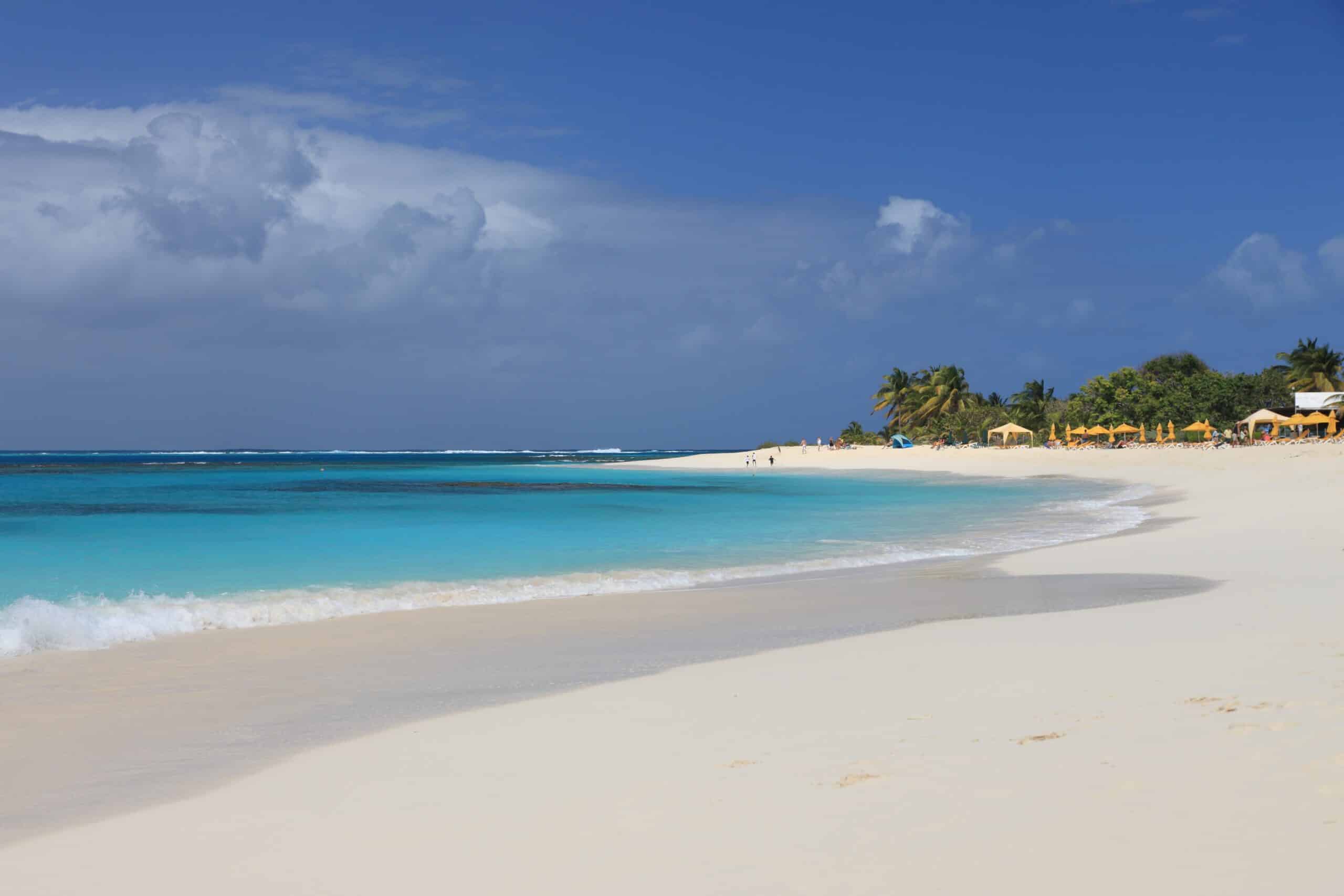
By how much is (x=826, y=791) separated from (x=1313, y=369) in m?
93.9

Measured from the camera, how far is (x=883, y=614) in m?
11.2

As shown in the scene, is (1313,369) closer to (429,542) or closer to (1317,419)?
(1317,419)

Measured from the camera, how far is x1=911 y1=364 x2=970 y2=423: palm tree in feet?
338

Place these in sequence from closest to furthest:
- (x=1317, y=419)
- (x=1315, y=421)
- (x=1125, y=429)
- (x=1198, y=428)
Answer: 1. (x=1317, y=419)
2. (x=1315, y=421)
3. (x=1198, y=428)
4. (x=1125, y=429)

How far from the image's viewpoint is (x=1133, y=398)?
3233 inches

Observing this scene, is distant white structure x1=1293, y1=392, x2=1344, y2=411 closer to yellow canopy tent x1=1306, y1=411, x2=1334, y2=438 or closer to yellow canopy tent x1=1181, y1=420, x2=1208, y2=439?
yellow canopy tent x1=1306, y1=411, x2=1334, y2=438

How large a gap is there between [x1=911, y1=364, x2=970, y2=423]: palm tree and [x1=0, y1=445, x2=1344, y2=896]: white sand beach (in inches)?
3858

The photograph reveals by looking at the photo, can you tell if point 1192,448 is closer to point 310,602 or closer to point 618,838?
point 310,602

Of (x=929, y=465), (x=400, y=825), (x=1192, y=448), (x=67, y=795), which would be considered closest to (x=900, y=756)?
(x=400, y=825)

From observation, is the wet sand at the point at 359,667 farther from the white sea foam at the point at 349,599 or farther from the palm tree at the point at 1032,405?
the palm tree at the point at 1032,405

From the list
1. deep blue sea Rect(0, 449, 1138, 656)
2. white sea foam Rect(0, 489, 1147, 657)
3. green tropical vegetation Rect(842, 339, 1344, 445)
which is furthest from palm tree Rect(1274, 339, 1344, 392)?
white sea foam Rect(0, 489, 1147, 657)

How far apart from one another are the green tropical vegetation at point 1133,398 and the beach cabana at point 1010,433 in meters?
2.06

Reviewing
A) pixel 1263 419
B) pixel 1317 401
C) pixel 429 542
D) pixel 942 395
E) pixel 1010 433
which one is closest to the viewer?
pixel 429 542

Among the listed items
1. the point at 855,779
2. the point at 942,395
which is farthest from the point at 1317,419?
the point at 855,779
